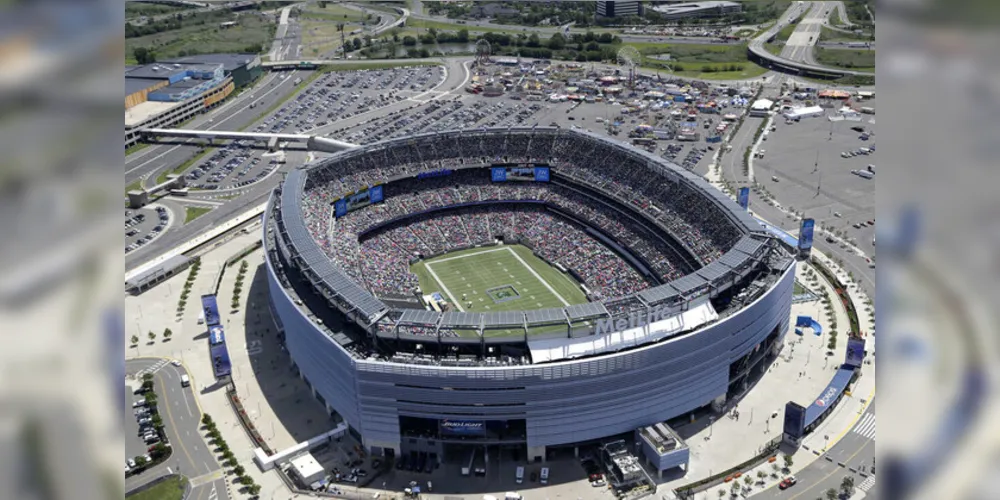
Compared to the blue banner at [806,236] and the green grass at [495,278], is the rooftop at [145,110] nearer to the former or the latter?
the green grass at [495,278]

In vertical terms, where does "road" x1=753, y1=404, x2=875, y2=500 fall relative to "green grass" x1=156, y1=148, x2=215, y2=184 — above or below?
below

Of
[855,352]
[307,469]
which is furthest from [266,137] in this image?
[855,352]

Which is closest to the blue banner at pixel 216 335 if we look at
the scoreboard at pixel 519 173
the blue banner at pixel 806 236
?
the scoreboard at pixel 519 173

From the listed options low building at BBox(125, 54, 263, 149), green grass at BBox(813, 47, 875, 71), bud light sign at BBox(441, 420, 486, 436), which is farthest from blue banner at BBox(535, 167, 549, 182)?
green grass at BBox(813, 47, 875, 71)

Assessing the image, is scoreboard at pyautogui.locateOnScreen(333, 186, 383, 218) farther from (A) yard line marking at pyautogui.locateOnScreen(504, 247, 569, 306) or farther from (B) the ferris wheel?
(B) the ferris wheel
